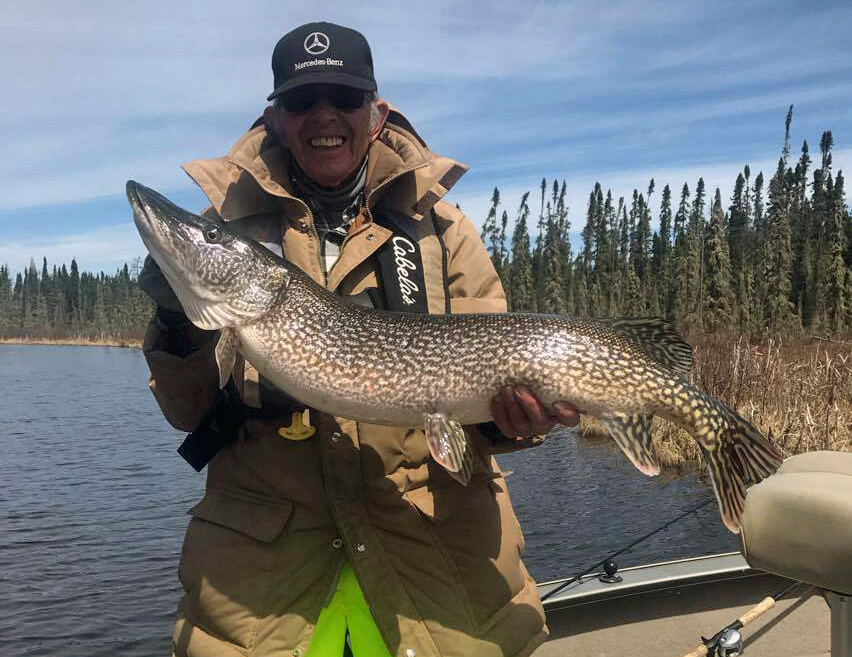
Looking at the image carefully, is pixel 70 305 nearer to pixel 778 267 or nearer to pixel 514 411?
pixel 778 267

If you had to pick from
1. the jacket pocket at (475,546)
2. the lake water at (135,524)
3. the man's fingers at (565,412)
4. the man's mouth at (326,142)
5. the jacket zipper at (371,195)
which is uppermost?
the man's mouth at (326,142)

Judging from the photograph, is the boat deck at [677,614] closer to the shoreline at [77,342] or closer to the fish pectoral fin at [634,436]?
the fish pectoral fin at [634,436]

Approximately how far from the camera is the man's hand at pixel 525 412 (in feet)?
9.45

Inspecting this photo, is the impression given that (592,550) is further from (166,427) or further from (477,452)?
(166,427)

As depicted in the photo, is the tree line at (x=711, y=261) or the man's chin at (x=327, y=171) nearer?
the man's chin at (x=327, y=171)

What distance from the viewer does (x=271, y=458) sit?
2828mm

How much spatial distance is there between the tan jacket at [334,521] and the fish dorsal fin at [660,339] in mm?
750

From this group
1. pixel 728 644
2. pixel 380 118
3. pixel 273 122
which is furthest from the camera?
pixel 728 644

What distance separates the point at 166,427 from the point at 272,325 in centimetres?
2008

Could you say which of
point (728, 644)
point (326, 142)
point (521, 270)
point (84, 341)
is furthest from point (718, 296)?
point (84, 341)

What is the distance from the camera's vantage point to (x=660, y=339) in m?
3.11

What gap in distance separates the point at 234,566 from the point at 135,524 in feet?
33.6

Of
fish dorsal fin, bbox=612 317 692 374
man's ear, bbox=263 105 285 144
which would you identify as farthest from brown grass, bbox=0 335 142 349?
fish dorsal fin, bbox=612 317 692 374

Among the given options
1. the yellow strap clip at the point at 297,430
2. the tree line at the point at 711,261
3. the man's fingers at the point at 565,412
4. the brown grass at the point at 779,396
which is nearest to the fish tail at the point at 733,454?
the man's fingers at the point at 565,412
